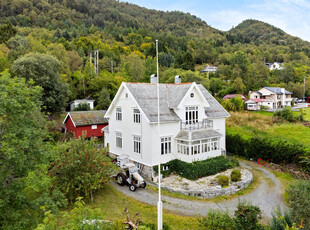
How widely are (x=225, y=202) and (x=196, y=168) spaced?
4.54m

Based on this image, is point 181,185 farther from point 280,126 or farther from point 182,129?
point 280,126

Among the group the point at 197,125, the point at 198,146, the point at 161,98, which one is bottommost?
the point at 198,146

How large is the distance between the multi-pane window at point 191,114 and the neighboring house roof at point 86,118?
47.6ft

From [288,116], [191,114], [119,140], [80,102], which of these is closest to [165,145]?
[191,114]

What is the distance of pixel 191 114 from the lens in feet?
80.2

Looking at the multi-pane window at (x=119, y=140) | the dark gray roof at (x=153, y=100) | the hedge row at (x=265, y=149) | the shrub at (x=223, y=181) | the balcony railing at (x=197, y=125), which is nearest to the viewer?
the shrub at (x=223, y=181)

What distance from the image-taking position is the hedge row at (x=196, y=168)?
2162cm

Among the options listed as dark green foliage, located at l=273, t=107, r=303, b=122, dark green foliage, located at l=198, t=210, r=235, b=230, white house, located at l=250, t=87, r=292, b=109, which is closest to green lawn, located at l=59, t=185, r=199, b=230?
dark green foliage, located at l=198, t=210, r=235, b=230

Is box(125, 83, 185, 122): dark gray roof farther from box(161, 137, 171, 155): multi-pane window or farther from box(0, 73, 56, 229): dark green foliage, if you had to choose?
box(0, 73, 56, 229): dark green foliage

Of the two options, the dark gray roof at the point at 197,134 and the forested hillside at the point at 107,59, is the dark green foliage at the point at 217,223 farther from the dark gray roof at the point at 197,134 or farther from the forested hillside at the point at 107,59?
the forested hillside at the point at 107,59

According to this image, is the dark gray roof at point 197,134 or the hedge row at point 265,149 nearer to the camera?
the dark gray roof at point 197,134

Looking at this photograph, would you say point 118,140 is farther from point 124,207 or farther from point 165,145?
point 124,207

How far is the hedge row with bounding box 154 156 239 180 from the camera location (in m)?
21.6

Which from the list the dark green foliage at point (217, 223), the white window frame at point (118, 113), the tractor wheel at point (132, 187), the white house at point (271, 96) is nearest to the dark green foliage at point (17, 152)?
Result: the dark green foliage at point (217, 223)
